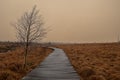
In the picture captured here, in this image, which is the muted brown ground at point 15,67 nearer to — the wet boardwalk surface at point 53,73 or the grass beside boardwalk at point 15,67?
the grass beside boardwalk at point 15,67

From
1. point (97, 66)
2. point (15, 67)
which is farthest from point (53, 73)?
point (97, 66)

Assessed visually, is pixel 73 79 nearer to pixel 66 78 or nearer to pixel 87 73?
pixel 66 78

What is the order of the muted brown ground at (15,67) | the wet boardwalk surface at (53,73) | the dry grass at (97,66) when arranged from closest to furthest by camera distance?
the wet boardwalk surface at (53,73)
the muted brown ground at (15,67)
the dry grass at (97,66)

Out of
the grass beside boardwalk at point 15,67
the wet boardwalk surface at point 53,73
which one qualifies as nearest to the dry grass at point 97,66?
the wet boardwalk surface at point 53,73

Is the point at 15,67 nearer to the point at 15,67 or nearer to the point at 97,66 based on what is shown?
the point at 15,67

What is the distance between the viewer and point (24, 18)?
25219 mm

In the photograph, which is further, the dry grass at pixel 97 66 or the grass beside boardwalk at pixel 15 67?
the dry grass at pixel 97 66

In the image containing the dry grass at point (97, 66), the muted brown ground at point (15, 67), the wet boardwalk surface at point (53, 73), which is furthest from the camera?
the dry grass at point (97, 66)

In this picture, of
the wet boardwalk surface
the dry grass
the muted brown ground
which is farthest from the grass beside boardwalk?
the dry grass

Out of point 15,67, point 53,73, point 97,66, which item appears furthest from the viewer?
point 97,66

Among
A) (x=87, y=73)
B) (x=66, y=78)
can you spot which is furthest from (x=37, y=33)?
(x=66, y=78)

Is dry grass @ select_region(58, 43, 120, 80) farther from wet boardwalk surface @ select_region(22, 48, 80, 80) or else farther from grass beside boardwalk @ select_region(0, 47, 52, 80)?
grass beside boardwalk @ select_region(0, 47, 52, 80)

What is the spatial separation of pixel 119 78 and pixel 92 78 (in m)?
1.76

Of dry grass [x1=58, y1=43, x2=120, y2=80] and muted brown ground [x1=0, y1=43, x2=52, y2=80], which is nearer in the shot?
muted brown ground [x1=0, y1=43, x2=52, y2=80]
